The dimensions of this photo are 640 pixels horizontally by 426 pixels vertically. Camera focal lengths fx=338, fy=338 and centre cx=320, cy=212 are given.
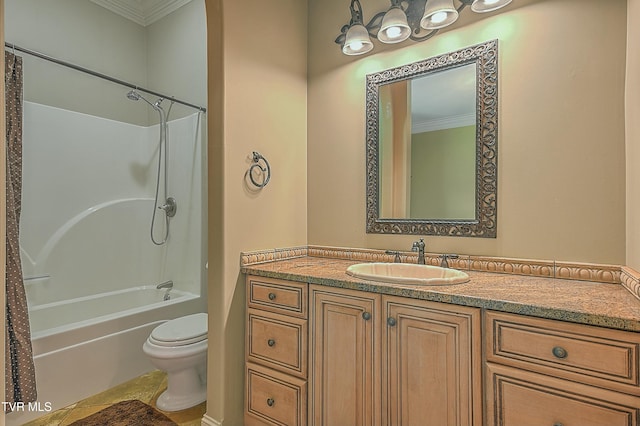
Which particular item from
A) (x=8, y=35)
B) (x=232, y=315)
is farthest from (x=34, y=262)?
(x=232, y=315)

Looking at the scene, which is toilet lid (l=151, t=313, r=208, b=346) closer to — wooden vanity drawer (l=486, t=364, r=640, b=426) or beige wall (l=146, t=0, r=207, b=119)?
wooden vanity drawer (l=486, t=364, r=640, b=426)

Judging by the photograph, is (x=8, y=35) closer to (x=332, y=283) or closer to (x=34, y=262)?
(x=34, y=262)

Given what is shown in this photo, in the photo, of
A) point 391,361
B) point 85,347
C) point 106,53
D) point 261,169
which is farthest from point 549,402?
point 106,53

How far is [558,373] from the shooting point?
104 centimetres

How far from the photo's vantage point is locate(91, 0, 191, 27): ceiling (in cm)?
315

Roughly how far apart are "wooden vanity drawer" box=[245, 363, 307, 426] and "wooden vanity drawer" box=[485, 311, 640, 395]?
2.97 feet

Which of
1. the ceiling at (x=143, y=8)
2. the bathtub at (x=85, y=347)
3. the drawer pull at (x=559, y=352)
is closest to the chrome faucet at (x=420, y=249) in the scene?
the drawer pull at (x=559, y=352)

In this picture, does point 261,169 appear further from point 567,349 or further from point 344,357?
point 567,349

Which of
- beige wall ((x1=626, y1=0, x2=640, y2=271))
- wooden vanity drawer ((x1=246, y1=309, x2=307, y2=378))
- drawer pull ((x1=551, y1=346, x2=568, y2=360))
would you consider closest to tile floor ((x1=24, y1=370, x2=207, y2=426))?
wooden vanity drawer ((x1=246, y1=309, x2=307, y2=378))

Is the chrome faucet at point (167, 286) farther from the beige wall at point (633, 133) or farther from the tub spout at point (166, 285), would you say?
the beige wall at point (633, 133)

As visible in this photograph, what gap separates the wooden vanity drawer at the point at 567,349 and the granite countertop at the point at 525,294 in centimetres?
3

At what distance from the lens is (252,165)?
1.91 meters

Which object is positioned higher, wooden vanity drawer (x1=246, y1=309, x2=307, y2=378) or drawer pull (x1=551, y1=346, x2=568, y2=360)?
drawer pull (x1=551, y1=346, x2=568, y2=360)

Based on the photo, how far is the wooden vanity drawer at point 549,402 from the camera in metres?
0.96
